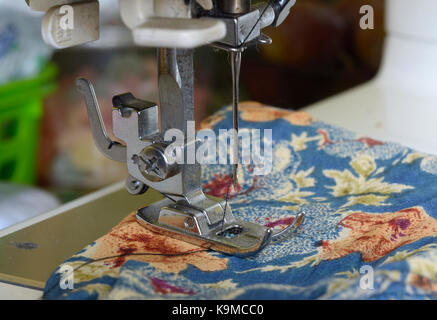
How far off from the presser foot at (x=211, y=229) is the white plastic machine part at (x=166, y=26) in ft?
0.73

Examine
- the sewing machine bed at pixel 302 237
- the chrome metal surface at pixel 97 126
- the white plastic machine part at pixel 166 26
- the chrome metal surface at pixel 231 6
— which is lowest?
the sewing machine bed at pixel 302 237

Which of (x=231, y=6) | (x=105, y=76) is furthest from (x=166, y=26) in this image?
(x=105, y=76)

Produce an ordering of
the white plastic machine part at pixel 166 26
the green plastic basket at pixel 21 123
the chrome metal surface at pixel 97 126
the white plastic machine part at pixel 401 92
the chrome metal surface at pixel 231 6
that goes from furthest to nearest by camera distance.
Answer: the green plastic basket at pixel 21 123
the white plastic machine part at pixel 401 92
the chrome metal surface at pixel 97 126
the chrome metal surface at pixel 231 6
the white plastic machine part at pixel 166 26

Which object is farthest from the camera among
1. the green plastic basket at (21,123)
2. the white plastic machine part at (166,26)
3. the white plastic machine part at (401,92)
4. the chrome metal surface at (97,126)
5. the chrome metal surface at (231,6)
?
the green plastic basket at (21,123)

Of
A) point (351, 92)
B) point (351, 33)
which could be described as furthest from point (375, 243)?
point (351, 33)

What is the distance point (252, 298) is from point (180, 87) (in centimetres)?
25

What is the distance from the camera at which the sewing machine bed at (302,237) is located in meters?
0.61

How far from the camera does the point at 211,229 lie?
78 centimetres

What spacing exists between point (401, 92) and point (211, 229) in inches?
28.3

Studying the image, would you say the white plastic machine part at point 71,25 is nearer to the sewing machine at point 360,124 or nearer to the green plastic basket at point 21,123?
the sewing machine at point 360,124

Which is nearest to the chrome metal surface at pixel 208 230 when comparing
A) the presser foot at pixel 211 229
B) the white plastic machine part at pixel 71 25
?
the presser foot at pixel 211 229

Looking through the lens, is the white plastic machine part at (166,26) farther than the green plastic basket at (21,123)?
No

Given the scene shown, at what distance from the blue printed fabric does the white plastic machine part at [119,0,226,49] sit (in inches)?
8.5

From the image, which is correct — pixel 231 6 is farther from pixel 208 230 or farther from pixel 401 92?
pixel 401 92
